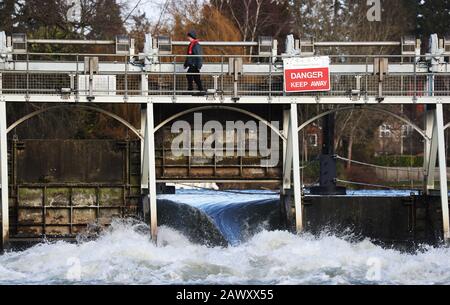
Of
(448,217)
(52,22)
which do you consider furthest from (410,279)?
(52,22)

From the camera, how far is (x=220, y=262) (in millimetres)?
27766

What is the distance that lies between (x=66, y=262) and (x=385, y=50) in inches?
1459

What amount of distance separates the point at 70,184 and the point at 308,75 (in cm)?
727

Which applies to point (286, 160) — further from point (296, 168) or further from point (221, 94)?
point (221, 94)

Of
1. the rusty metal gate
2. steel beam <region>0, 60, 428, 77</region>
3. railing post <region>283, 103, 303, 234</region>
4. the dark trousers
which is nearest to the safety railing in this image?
steel beam <region>0, 60, 428, 77</region>

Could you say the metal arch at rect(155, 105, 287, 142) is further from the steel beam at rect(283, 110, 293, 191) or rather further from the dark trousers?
the dark trousers

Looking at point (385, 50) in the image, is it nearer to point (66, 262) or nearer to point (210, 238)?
point (210, 238)

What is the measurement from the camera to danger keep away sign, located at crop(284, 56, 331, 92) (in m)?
29.9

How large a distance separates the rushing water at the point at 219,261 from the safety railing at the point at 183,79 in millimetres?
3839

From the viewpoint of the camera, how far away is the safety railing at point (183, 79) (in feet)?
97.8

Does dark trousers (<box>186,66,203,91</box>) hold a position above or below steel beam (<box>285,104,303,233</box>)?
above

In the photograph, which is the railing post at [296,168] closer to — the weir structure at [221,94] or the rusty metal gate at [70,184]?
the weir structure at [221,94]

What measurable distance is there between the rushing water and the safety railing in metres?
3.84

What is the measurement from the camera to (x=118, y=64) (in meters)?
31.2
